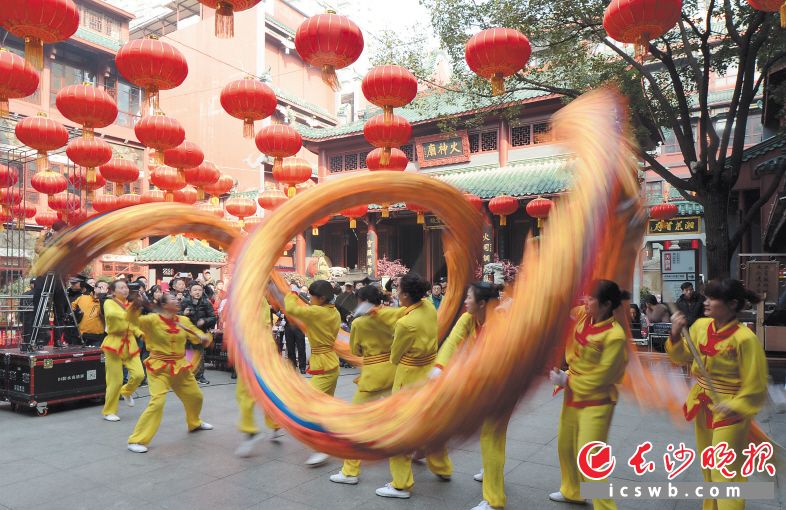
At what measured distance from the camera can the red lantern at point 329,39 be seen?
5.46 m

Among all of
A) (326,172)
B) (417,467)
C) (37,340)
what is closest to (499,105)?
(417,467)

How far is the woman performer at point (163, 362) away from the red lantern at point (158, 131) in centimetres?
269

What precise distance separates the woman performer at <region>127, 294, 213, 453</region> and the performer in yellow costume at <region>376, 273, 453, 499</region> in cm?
220

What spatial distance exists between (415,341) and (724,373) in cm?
193

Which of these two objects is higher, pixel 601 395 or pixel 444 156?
pixel 444 156

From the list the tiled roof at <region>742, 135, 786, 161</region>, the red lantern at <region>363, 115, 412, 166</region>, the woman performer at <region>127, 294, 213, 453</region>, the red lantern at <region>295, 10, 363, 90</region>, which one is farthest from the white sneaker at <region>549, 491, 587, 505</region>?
the tiled roof at <region>742, 135, 786, 161</region>

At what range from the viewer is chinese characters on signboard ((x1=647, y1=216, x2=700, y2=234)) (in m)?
14.8

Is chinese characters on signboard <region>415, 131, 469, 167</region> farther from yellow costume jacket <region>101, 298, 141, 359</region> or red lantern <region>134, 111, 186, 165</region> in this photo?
yellow costume jacket <region>101, 298, 141, 359</region>

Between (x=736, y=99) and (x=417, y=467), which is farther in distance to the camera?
(x=736, y=99)

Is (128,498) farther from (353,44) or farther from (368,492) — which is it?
(353,44)

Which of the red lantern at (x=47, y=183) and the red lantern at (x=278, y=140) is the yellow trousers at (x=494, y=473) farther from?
the red lantern at (x=47, y=183)

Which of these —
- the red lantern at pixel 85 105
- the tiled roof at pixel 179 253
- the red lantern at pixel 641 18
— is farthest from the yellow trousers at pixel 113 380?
the tiled roof at pixel 179 253

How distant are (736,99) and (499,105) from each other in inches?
148

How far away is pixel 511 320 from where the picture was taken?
7.43 feet
